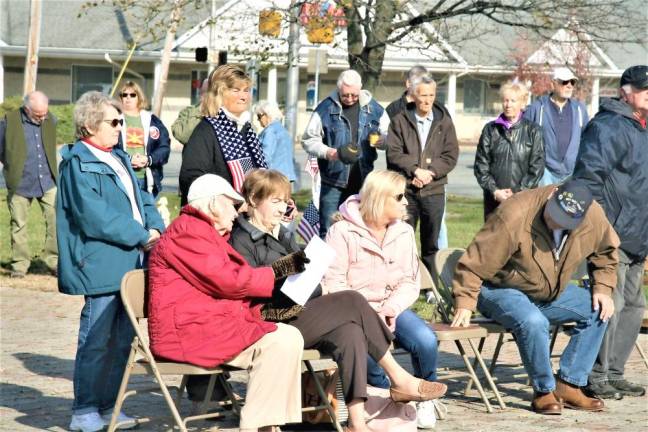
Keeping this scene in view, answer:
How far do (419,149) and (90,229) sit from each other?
462cm

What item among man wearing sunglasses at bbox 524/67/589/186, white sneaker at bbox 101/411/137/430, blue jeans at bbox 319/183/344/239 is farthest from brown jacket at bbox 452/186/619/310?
man wearing sunglasses at bbox 524/67/589/186

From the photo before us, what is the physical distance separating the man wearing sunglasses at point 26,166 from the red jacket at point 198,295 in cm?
735

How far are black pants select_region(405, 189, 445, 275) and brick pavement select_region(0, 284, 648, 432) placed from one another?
4.17ft

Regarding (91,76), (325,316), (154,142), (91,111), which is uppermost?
(91,111)

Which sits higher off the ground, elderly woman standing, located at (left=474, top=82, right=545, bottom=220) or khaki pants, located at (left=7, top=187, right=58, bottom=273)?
elderly woman standing, located at (left=474, top=82, right=545, bottom=220)

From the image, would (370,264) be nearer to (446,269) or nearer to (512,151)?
(446,269)

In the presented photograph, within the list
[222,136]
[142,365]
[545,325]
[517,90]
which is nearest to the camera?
[142,365]

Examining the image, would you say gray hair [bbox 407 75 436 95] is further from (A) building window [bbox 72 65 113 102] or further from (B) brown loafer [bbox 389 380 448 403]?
(A) building window [bbox 72 65 113 102]

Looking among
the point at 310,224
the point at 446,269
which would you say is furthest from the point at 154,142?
the point at 446,269

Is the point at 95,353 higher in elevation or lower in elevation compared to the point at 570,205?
lower

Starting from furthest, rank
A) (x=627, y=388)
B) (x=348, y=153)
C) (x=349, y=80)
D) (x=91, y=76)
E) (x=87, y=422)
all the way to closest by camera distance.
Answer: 1. (x=91, y=76)
2. (x=349, y=80)
3. (x=348, y=153)
4. (x=627, y=388)
5. (x=87, y=422)

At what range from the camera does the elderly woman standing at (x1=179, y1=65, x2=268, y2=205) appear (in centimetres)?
797

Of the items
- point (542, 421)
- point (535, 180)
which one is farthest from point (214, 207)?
point (535, 180)

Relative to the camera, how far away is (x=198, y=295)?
659 cm
